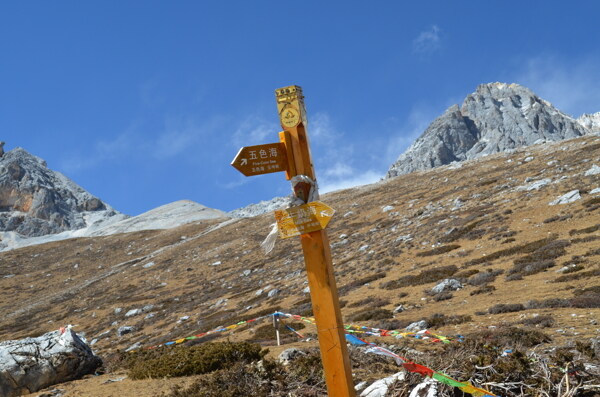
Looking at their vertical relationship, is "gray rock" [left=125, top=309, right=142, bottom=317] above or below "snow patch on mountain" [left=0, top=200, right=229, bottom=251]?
below

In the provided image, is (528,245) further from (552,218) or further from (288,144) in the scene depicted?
(288,144)

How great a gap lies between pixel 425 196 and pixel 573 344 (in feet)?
138

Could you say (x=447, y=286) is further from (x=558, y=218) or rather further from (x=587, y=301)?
(x=558, y=218)

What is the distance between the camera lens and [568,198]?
85.1ft

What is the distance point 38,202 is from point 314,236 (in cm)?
18202

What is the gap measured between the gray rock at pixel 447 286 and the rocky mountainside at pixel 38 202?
152132 mm

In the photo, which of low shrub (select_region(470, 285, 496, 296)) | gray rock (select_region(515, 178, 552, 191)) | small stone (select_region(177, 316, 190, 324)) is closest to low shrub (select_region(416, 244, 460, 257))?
low shrub (select_region(470, 285, 496, 296))

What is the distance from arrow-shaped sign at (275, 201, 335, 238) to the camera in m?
4.86

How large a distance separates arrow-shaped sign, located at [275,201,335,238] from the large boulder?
1014cm

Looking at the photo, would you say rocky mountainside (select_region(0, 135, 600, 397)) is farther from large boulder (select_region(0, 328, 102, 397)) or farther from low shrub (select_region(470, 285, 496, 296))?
large boulder (select_region(0, 328, 102, 397))

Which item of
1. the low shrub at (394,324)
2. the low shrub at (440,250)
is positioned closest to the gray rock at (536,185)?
the low shrub at (440,250)

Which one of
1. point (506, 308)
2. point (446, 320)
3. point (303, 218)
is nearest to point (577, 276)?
point (506, 308)

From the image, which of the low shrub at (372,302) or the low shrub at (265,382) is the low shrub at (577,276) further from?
the low shrub at (265,382)

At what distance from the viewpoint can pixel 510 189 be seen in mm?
36469
